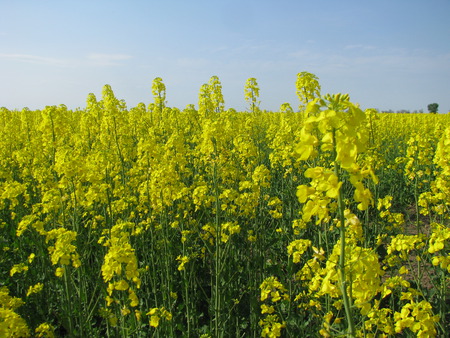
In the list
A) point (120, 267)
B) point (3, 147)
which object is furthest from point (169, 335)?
point (3, 147)

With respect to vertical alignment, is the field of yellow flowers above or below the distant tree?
below

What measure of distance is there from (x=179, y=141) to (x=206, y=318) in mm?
2083

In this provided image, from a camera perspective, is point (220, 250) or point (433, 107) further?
point (433, 107)

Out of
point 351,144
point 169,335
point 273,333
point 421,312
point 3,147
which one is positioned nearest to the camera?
point 351,144

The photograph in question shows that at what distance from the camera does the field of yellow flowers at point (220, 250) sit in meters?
1.55

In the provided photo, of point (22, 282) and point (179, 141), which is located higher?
point (179, 141)

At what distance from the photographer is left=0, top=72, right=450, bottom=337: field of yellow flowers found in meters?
1.55

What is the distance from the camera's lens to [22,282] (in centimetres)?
354

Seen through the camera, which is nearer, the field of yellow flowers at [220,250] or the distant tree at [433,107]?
the field of yellow flowers at [220,250]

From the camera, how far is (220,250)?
11.0 ft

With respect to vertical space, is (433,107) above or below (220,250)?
above

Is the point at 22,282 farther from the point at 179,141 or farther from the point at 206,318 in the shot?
the point at 179,141

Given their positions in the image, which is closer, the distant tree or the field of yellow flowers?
the field of yellow flowers

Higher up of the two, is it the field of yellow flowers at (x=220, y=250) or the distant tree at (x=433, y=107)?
the distant tree at (x=433, y=107)
